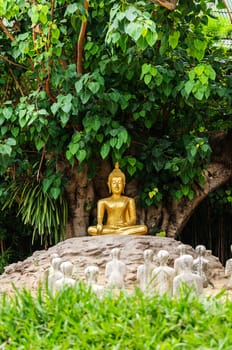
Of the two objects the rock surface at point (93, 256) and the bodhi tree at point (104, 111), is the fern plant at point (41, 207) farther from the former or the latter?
the rock surface at point (93, 256)

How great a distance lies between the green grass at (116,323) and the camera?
2488mm

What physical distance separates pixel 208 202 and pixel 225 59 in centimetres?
206

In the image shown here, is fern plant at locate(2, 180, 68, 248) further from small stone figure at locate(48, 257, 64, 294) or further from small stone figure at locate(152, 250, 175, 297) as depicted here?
small stone figure at locate(152, 250, 175, 297)

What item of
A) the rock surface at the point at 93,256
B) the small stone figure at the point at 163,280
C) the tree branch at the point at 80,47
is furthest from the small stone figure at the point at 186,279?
the tree branch at the point at 80,47

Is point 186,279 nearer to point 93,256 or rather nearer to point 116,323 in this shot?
point 116,323

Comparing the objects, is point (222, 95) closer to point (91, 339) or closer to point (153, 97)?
point (153, 97)

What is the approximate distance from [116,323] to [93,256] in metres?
2.83

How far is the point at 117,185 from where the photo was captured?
6289mm

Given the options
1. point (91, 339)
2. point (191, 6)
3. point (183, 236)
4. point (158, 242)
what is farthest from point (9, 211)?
point (91, 339)

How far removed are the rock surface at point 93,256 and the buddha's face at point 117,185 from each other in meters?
0.74

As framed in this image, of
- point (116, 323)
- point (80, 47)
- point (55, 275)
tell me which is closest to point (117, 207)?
point (80, 47)

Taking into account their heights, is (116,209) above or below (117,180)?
below

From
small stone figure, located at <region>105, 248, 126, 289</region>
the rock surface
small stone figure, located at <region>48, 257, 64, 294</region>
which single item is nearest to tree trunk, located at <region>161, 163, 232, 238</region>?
the rock surface

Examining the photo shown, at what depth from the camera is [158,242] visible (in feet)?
18.4
